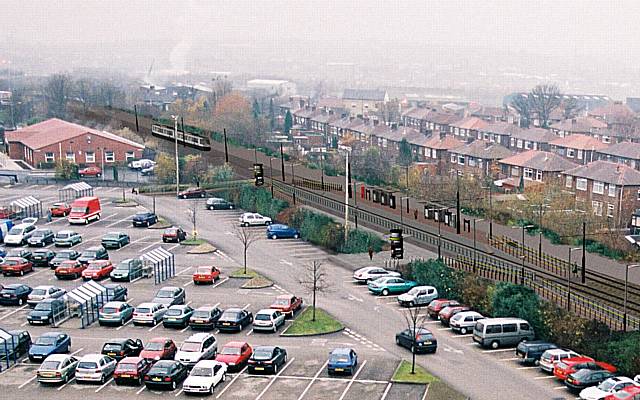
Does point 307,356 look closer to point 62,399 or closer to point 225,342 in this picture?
point 225,342

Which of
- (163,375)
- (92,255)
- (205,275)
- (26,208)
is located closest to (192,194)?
(26,208)

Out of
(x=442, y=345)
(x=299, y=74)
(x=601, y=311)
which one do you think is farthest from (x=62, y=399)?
(x=299, y=74)

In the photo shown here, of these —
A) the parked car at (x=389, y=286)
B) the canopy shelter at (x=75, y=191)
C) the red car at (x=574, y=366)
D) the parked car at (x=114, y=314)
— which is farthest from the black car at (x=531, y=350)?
the canopy shelter at (x=75, y=191)

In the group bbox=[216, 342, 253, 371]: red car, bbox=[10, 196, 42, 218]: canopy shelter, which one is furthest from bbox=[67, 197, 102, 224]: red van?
bbox=[216, 342, 253, 371]: red car

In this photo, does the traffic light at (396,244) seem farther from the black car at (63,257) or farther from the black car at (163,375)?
the black car at (63,257)

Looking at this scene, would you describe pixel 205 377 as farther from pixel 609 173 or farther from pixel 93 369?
pixel 609 173

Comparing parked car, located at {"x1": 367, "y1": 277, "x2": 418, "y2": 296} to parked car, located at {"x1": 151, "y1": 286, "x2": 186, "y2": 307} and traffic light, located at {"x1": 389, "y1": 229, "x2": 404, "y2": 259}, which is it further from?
traffic light, located at {"x1": 389, "y1": 229, "x2": 404, "y2": 259}
